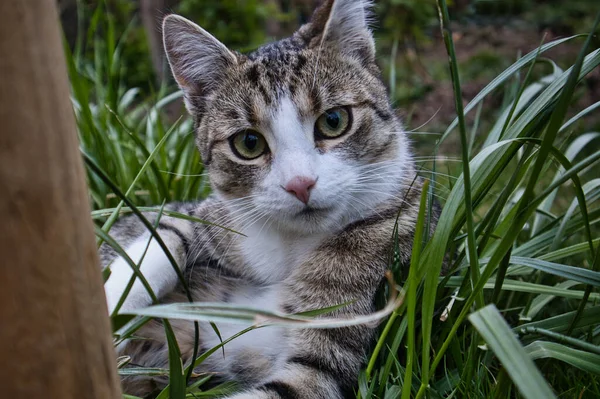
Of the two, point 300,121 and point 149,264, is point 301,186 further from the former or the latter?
point 149,264

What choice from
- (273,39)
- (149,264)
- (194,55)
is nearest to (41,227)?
(149,264)

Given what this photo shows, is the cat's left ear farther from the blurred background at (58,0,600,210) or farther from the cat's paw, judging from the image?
the cat's paw

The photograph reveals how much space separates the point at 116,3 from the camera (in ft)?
24.1

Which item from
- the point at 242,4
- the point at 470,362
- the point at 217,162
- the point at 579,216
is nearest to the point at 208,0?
the point at 242,4

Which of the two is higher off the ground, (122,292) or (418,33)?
(418,33)

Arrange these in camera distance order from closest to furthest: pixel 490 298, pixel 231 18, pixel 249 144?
1. pixel 490 298
2. pixel 249 144
3. pixel 231 18

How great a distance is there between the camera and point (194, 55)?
88.6 inches

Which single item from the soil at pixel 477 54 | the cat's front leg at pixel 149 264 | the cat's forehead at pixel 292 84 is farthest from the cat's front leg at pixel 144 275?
the soil at pixel 477 54

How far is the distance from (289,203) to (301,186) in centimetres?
9

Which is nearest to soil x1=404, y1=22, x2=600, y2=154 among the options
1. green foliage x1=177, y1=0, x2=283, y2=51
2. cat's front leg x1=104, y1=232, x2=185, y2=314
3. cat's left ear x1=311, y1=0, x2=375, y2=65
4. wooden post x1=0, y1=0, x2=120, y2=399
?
green foliage x1=177, y1=0, x2=283, y2=51

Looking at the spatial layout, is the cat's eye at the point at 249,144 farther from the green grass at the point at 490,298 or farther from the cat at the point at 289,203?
the green grass at the point at 490,298

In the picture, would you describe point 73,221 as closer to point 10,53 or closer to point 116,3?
point 10,53

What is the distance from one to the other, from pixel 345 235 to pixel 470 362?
0.60 metres

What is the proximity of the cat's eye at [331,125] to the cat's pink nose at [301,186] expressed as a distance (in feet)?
0.75
